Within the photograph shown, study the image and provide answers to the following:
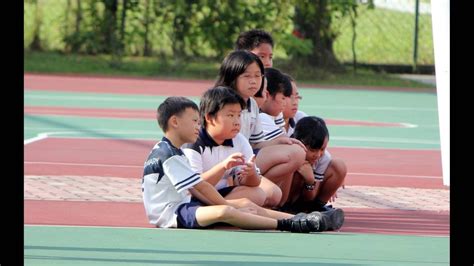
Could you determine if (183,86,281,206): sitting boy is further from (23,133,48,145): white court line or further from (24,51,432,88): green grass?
(24,51,432,88): green grass

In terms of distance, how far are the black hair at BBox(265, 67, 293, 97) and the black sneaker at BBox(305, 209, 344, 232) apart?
1064 millimetres

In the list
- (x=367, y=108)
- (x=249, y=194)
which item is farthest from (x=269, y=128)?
(x=367, y=108)

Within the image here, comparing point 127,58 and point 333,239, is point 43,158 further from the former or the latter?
point 127,58

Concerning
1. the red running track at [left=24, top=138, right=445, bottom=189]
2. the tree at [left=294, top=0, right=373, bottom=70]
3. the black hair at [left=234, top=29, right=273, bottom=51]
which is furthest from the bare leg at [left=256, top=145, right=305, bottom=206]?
the tree at [left=294, top=0, right=373, bottom=70]

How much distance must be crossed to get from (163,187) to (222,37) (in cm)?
1532

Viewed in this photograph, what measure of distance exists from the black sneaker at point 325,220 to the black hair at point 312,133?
2.30ft

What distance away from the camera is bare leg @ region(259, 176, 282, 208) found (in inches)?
296

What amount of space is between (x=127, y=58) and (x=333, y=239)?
16.7m

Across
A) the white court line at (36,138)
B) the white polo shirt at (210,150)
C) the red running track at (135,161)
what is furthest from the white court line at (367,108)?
the white polo shirt at (210,150)

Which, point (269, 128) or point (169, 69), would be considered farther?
point (169, 69)

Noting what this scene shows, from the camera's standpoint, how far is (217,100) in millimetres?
7332

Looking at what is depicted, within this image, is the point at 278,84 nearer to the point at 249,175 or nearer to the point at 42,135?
the point at 249,175

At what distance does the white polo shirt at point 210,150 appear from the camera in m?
7.35

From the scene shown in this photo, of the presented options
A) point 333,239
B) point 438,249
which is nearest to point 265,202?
point 333,239
